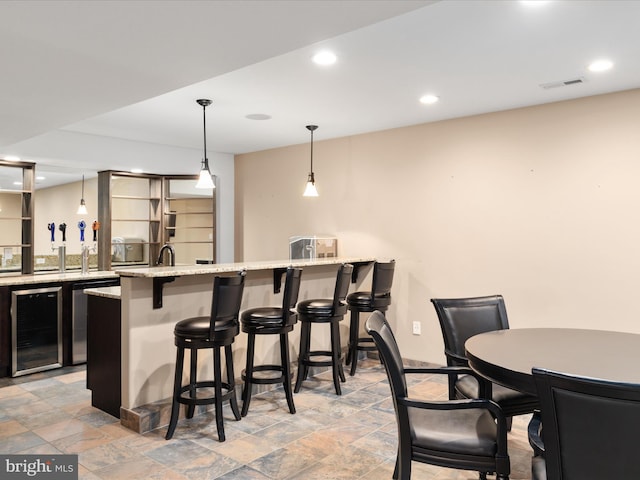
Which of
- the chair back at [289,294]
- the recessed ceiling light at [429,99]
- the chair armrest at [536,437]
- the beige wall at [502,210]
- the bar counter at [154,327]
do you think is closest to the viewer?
the chair armrest at [536,437]

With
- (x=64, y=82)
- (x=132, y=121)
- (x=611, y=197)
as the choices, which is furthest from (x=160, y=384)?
(x=611, y=197)

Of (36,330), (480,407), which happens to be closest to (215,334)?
(480,407)

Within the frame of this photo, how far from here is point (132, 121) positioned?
4570 mm

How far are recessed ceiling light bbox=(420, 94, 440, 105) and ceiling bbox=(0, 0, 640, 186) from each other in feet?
0.20

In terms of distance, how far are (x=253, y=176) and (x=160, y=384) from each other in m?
3.52

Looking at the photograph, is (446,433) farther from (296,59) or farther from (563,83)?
→ (563,83)

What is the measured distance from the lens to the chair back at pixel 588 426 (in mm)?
1286

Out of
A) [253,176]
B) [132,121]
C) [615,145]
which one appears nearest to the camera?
[615,145]

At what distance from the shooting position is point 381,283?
4.39 metres

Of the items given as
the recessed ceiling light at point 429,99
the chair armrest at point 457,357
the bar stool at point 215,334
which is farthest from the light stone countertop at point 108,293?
the recessed ceiling light at point 429,99

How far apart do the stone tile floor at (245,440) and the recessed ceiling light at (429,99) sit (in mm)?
2454

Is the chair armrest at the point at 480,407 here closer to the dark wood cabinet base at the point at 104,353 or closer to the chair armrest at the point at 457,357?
the chair armrest at the point at 457,357

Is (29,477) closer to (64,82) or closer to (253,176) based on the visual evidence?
(64,82)

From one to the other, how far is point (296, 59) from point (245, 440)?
2.45 m
